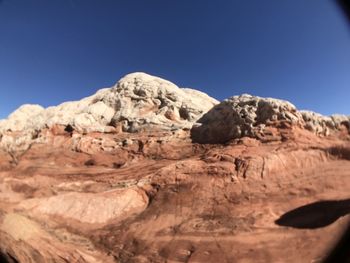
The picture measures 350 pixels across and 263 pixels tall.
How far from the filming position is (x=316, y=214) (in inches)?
409

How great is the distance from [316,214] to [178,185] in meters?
6.31

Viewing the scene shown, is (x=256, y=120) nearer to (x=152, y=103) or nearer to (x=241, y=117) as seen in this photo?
(x=241, y=117)

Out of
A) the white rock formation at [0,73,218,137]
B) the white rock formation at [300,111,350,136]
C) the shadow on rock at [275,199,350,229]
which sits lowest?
the shadow on rock at [275,199,350,229]

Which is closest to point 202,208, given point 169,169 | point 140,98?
point 169,169

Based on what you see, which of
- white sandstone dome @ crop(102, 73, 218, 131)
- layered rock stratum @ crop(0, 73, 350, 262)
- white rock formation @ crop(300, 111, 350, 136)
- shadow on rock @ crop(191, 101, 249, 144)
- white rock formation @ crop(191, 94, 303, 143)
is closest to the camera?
layered rock stratum @ crop(0, 73, 350, 262)

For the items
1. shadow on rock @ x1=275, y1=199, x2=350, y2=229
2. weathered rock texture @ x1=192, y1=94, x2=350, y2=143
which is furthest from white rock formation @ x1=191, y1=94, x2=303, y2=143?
shadow on rock @ x1=275, y1=199, x2=350, y2=229

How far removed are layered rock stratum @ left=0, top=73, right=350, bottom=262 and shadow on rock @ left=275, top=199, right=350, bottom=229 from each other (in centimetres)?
4

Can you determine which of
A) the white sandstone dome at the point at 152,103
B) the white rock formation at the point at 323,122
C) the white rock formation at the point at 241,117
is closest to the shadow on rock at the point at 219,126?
the white rock formation at the point at 241,117

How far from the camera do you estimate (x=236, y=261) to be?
8906 millimetres

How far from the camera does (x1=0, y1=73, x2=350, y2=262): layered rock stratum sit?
10.1 m

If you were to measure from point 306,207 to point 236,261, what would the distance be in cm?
390

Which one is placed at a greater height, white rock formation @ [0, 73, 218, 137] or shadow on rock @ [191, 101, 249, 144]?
white rock formation @ [0, 73, 218, 137]

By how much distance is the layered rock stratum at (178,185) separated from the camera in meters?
10.1

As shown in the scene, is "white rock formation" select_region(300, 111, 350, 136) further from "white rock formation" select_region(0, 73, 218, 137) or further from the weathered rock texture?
"white rock formation" select_region(0, 73, 218, 137)
